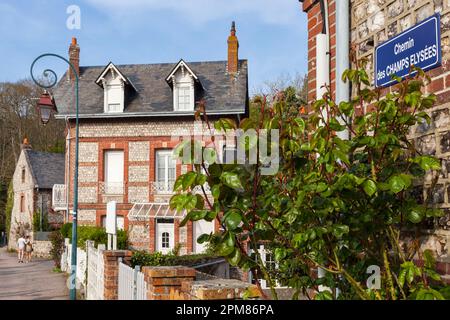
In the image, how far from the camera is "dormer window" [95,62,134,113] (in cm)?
2375

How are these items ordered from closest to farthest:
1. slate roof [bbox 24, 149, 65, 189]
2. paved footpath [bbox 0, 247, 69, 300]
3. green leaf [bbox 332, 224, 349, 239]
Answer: green leaf [bbox 332, 224, 349, 239] → paved footpath [bbox 0, 247, 69, 300] → slate roof [bbox 24, 149, 65, 189]

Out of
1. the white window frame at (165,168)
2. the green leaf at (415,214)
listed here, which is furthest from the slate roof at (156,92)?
the green leaf at (415,214)

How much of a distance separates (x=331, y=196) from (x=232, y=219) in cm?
59

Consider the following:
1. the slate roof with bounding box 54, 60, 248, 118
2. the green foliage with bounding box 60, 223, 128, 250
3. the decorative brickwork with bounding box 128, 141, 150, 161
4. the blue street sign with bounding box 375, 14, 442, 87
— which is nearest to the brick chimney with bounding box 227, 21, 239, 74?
the slate roof with bounding box 54, 60, 248, 118

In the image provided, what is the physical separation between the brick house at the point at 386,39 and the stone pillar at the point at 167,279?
6.29ft

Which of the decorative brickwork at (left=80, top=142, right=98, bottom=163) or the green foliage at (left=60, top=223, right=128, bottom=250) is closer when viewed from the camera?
the green foliage at (left=60, top=223, right=128, bottom=250)

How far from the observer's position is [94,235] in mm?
21188

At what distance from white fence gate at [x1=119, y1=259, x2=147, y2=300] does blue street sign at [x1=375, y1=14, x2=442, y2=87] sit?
325 centimetres

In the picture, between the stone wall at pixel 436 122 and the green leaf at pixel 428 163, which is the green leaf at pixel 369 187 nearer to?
the green leaf at pixel 428 163

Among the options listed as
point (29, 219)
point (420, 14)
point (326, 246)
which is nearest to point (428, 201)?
point (326, 246)

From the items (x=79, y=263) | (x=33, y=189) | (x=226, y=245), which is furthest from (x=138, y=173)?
(x=226, y=245)

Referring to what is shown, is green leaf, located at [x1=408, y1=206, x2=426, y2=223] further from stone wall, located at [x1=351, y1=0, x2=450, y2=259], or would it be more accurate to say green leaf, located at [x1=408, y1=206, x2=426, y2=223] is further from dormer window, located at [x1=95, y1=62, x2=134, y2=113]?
dormer window, located at [x1=95, y1=62, x2=134, y2=113]

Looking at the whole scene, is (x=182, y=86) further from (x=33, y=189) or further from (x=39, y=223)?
(x=33, y=189)
